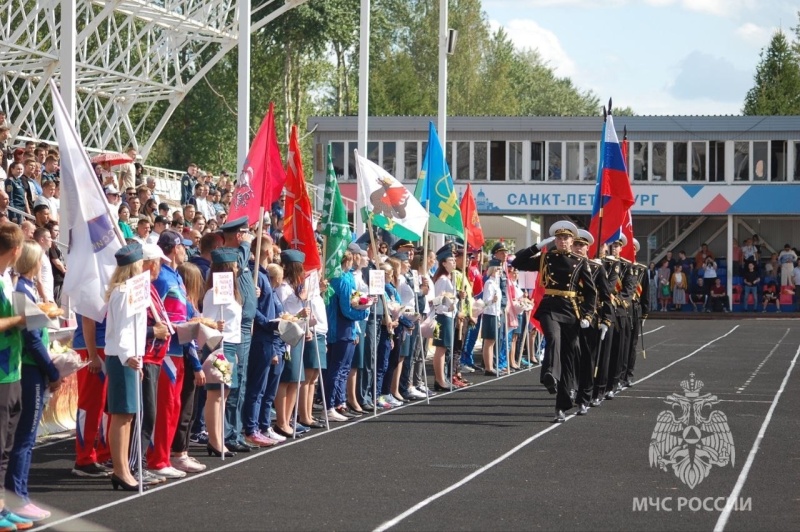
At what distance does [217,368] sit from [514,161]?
40.6 m

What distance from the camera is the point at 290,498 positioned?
10125 mm

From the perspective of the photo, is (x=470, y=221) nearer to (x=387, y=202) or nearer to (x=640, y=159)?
(x=387, y=202)

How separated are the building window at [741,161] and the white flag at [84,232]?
4290 cm

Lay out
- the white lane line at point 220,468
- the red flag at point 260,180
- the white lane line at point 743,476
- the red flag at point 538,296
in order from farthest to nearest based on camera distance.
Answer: the red flag at point 538,296, the red flag at point 260,180, the white lane line at point 743,476, the white lane line at point 220,468

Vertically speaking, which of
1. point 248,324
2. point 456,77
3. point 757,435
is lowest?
point 757,435

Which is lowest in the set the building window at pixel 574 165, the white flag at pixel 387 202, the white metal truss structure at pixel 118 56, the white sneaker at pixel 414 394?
the white sneaker at pixel 414 394

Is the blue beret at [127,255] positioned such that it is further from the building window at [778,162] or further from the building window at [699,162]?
the building window at [778,162]

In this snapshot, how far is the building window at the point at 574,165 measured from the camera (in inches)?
2013

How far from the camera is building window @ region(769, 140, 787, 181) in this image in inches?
1992

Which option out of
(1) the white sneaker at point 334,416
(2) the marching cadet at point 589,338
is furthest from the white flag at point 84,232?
(2) the marching cadet at point 589,338

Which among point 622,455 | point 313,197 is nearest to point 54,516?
point 622,455

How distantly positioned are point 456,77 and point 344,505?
235ft

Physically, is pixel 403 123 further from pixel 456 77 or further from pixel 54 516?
pixel 54 516

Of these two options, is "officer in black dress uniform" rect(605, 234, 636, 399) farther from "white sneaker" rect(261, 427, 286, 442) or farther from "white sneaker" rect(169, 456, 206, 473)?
"white sneaker" rect(169, 456, 206, 473)
